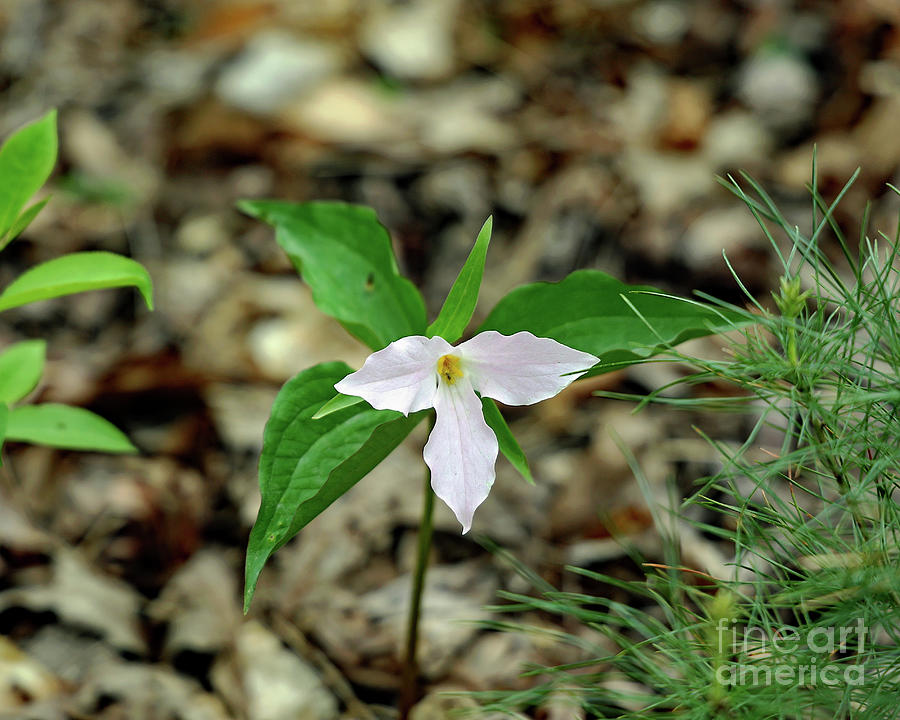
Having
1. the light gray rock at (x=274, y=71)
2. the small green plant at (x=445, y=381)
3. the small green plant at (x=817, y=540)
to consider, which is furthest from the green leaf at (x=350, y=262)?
the light gray rock at (x=274, y=71)

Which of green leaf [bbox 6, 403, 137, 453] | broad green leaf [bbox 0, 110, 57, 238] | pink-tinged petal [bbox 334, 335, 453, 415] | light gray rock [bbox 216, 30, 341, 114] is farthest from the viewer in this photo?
light gray rock [bbox 216, 30, 341, 114]

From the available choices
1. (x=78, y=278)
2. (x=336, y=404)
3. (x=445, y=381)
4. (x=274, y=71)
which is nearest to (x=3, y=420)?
(x=78, y=278)

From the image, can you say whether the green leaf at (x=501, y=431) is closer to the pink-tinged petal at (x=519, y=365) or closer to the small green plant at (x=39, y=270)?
the pink-tinged petal at (x=519, y=365)

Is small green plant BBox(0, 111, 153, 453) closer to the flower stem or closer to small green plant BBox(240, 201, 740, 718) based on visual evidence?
small green plant BBox(240, 201, 740, 718)

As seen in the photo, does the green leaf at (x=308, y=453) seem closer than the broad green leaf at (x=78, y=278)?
Yes

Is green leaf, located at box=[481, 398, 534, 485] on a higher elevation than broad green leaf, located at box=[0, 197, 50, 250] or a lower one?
lower

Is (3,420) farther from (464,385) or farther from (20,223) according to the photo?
(464,385)

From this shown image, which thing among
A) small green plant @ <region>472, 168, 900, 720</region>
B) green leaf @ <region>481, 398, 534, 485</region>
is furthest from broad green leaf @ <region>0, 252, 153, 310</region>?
small green plant @ <region>472, 168, 900, 720</region>
